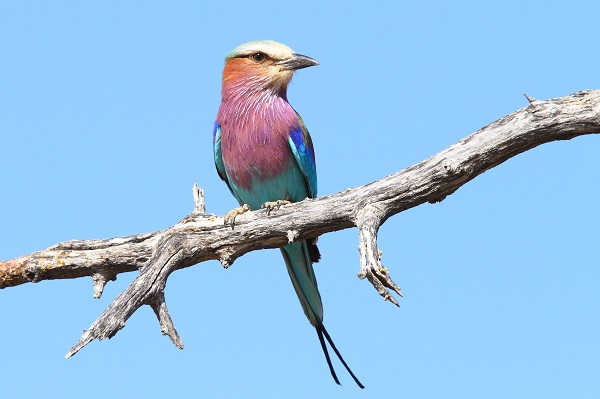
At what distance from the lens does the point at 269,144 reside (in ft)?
19.6

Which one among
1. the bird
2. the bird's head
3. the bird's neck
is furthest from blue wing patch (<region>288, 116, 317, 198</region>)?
the bird's head

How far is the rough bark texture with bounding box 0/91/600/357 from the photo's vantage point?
4.80 metres

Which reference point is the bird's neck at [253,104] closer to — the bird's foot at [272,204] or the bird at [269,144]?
the bird at [269,144]

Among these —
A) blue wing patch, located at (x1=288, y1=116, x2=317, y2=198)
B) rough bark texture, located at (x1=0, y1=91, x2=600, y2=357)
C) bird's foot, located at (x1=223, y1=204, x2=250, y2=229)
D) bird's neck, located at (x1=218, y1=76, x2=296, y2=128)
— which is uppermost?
bird's neck, located at (x1=218, y1=76, x2=296, y2=128)

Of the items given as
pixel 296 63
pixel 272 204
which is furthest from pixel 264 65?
pixel 272 204

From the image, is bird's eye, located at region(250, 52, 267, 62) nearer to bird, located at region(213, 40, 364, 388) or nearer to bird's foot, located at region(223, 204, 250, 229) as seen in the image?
bird, located at region(213, 40, 364, 388)

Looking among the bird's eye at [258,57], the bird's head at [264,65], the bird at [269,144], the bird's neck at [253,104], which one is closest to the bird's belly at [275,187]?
the bird at [269,144]

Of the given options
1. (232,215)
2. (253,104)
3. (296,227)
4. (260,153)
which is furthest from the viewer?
(253,104)

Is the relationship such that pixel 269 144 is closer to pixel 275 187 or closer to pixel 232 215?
pixel 275 187

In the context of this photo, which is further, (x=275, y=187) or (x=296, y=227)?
(x=275, y=187)

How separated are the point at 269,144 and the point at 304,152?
26cm

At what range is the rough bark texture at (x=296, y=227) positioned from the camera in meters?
4.80

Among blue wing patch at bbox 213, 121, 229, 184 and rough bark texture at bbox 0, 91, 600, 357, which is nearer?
rough bark texture at bbox 0, 91, 600, 357

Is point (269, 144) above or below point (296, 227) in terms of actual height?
above
